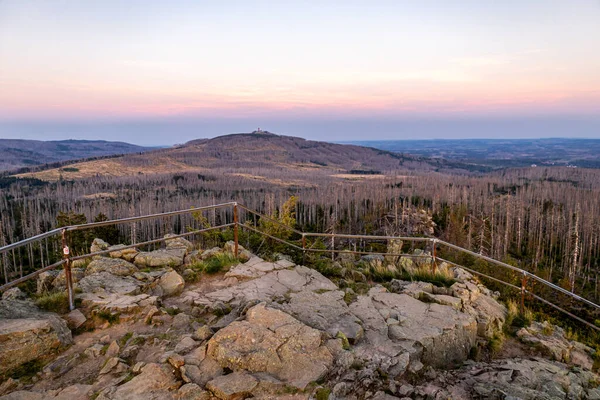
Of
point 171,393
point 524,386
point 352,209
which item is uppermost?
point 171,393

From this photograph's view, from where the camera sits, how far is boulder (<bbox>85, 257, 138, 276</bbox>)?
800 centimetres

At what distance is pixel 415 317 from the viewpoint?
639 cm

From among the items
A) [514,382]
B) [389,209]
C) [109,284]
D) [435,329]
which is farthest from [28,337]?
[389,209]

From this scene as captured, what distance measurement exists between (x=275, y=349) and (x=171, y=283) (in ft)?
11.2

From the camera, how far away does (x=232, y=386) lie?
4.19 metres

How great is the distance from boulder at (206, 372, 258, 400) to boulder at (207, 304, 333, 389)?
21cm

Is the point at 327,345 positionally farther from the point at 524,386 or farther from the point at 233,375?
the point at 524,386

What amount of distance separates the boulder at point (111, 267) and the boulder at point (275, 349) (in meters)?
4.12

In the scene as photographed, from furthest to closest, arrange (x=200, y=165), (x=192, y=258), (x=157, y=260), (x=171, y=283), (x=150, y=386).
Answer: (x=200, y=165)
(x=192, y=258)
(x=157, y=260)
(x=171, y=283)
(x=150, y=386)

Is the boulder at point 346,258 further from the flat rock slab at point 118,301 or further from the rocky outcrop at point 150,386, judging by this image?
the rocky outcrop at point 150,386

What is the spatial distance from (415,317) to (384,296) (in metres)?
1.05

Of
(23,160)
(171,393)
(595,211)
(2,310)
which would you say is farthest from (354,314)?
(23,160)

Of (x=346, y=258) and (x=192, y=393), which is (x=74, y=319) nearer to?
(x=192, y=393)

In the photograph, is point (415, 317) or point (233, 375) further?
point (415, 317)
